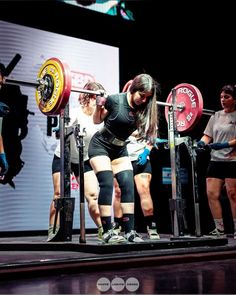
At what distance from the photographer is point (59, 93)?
3.44 metres

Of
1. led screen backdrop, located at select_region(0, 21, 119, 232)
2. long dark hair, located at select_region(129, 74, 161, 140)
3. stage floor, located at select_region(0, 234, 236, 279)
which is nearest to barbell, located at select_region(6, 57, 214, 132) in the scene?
long dark hair, located at select_region(129, 74, 161, 140)

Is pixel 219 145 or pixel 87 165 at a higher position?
pixel 219 145

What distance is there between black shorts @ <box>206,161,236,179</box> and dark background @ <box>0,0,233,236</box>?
154 cm

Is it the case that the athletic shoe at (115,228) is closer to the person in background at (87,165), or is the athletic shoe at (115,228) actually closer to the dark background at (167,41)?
the person in background at (87,165)

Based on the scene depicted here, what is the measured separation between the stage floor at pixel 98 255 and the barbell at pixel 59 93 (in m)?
1.05

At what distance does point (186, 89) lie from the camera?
417 centimetres

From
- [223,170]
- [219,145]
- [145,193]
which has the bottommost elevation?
[145,193]

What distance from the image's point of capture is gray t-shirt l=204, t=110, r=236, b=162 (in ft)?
14.9

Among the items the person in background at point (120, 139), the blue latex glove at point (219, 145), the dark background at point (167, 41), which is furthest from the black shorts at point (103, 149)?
the dark background at point (167, 41)

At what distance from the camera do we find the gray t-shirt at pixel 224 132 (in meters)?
4.54

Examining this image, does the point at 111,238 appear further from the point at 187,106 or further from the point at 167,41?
the point at 167,41

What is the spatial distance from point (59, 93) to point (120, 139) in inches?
23.2

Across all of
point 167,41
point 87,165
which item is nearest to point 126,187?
point 87,165

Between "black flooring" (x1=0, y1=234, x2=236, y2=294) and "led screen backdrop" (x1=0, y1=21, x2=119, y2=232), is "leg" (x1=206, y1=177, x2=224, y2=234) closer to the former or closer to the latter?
"black flooring" (x1=0, y1=234, x2=236, y2=294)
